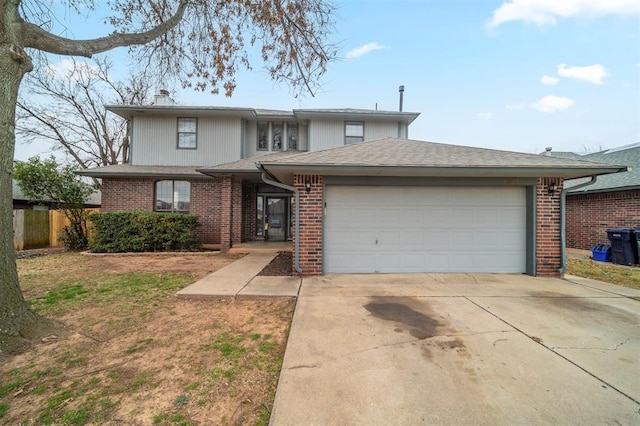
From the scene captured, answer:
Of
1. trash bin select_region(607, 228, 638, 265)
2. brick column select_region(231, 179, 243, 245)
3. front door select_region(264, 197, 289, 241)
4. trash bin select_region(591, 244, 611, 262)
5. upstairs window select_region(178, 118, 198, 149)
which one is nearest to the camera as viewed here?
trash bin select_region(607, 228, 638, 265)

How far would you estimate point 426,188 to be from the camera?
Result: 667 cm

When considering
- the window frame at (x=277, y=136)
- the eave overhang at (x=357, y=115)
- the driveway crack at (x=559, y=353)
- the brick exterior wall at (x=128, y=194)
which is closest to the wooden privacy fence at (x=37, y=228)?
the brick exterior wall at (x=128, y=194)

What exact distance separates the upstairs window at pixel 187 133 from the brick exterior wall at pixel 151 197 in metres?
1.99

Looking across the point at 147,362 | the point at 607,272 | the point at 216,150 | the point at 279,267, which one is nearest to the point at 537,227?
the point at 607,272

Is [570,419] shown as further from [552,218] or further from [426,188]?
[552,218]

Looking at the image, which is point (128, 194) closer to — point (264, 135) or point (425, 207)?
point (264, 135)

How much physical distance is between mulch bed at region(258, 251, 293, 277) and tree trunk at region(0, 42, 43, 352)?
3.87 metres

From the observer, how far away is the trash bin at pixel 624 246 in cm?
840

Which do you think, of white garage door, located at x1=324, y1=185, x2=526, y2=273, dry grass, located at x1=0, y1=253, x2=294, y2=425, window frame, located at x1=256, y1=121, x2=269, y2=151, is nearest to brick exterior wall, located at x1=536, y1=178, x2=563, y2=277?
white garage door, located at x1=324, y1=185, x2=526, y2=273

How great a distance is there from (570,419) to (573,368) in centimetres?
89

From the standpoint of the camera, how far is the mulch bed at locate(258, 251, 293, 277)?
6.59m

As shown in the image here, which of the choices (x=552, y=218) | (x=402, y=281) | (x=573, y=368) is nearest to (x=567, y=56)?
(x=552, y=218)

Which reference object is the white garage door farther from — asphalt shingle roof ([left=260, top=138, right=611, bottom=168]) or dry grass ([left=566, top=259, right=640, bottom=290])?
dry grass ([left=566, top=259, right=640, bottom=290])

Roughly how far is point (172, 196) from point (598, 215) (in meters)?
17.2
